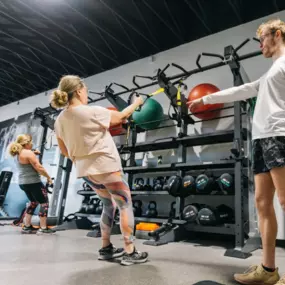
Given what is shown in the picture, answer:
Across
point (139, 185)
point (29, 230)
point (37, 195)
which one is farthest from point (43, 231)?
point (139, 185)

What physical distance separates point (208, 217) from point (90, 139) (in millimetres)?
1779

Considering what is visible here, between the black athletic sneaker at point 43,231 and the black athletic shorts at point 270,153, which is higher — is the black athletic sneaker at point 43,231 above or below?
below

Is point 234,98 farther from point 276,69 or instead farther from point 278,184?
point 278,184

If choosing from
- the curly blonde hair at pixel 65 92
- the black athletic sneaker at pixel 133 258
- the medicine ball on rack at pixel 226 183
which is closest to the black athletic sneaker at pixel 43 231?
the black athletic sneaker at pixel 133 258

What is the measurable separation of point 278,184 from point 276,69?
0.62 metres

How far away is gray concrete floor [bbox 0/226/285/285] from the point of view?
1.55 m

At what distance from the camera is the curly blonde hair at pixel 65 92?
1.93m

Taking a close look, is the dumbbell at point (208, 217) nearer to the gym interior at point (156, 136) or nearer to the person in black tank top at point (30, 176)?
the gym interior at point (156, 136)

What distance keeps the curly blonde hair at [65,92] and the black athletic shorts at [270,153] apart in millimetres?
1390

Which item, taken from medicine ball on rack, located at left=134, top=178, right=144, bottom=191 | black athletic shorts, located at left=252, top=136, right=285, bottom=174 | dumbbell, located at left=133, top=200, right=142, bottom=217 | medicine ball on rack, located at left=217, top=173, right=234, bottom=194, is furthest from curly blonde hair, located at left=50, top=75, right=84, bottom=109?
dumbbell, located at left=133, top=200, right=142, bottom=217

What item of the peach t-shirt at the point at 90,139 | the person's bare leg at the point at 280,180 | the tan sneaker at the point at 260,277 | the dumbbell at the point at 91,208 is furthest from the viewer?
the dumbbell at the point at 91,208

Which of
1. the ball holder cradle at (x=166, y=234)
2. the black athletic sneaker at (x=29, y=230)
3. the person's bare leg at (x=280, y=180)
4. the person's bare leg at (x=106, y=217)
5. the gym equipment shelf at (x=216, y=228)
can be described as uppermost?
the person's bare leg at (x=280, y=180)

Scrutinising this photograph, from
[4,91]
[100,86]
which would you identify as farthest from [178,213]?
[4,91]

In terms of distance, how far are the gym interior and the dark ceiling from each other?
2 centimetres
